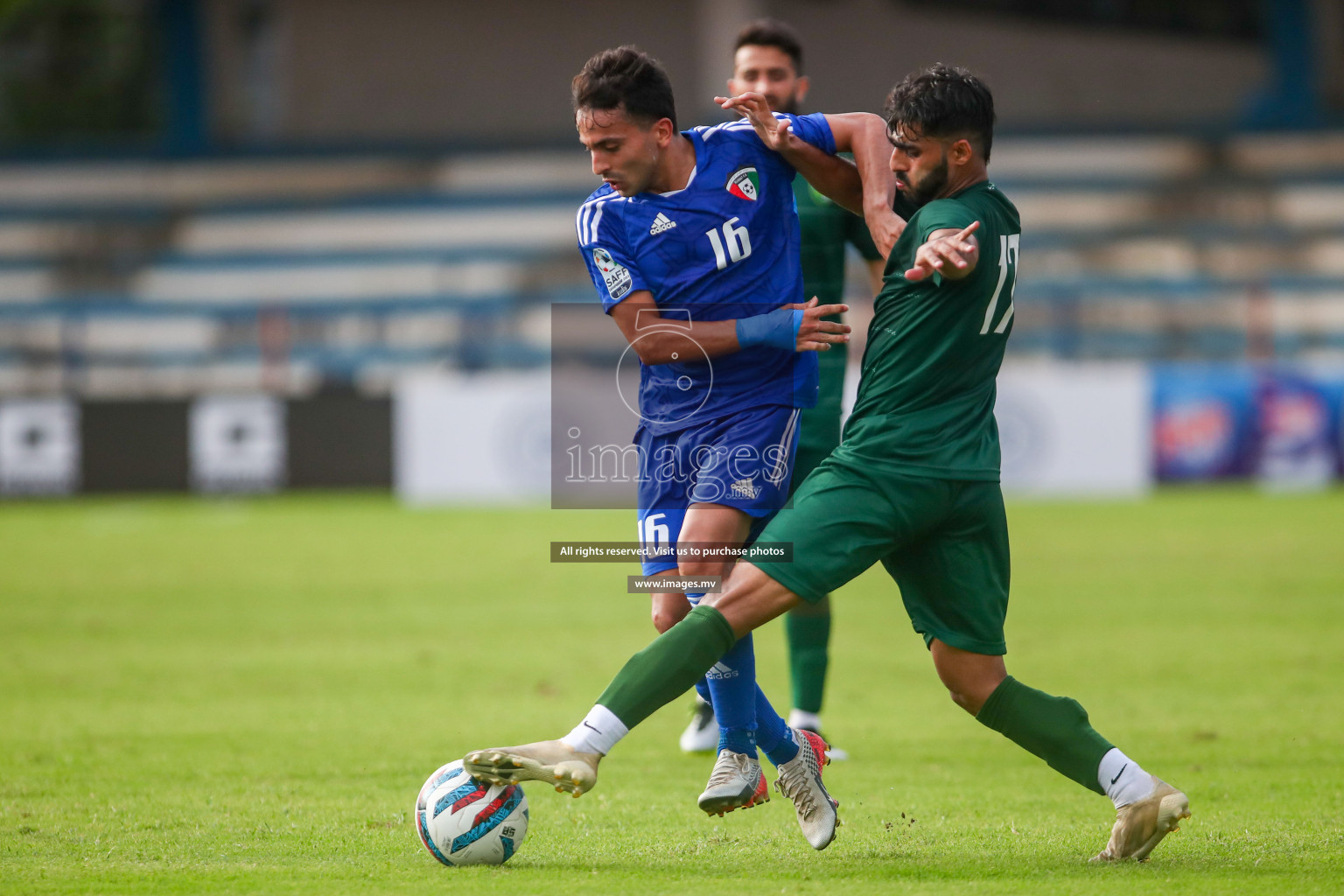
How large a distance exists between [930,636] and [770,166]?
137 cm

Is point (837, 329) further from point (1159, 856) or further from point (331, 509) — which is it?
point (331, 509)

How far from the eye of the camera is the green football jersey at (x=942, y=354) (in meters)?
3.79

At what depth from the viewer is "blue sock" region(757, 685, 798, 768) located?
4164 mm

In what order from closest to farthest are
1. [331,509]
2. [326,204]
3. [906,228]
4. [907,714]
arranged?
1. [906,228]
2. [907,714]
3. [331,509]
4. [326,204]

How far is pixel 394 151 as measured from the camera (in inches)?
1062

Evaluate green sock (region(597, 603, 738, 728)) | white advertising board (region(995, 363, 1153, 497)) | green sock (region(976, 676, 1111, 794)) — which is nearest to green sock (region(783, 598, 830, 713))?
green sock (region(976, 676, 1111, 794))

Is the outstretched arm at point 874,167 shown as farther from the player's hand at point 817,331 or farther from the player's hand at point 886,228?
the player's hand at point 817,331

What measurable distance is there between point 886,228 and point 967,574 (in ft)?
2.99

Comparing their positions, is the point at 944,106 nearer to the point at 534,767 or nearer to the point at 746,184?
the point at 746,184

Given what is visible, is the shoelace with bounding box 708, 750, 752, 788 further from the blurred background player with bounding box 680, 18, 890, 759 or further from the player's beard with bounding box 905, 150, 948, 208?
the player's beard with bounding box 905, 150, 948, 208

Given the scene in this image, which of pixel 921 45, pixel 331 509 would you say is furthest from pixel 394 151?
pixel 331 509

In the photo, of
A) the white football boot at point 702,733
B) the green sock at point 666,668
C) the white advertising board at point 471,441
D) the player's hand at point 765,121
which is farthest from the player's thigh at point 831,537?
the white advertising board at point 471,441

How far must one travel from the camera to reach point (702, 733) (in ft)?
18.6

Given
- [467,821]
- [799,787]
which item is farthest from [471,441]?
[467,821]
